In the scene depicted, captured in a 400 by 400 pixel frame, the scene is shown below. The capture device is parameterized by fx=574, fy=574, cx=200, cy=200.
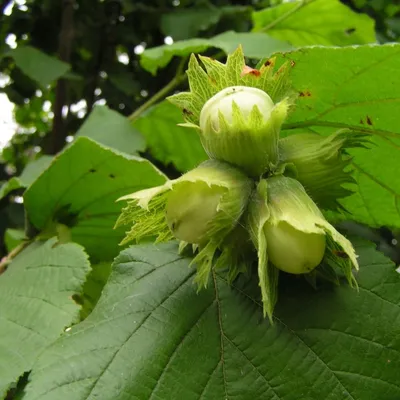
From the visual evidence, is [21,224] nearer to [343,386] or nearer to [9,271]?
[9,271]

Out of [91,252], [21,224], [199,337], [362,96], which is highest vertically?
[362,96]

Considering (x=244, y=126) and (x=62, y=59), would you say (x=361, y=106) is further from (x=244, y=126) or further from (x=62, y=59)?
(x=62, y=59)

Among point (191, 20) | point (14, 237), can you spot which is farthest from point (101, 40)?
point (14, 237)

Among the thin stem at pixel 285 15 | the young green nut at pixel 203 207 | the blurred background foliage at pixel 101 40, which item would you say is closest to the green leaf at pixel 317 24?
the thin stem at pixel 285 15

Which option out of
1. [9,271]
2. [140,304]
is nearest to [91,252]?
[9,271]

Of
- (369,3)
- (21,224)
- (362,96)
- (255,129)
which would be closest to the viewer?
(255,129)

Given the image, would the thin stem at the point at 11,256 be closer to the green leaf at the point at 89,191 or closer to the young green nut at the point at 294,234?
the green leaf at the point at 89,191

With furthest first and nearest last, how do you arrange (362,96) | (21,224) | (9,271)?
1. (21,224)
2. (9,271)
3. (362,96)
